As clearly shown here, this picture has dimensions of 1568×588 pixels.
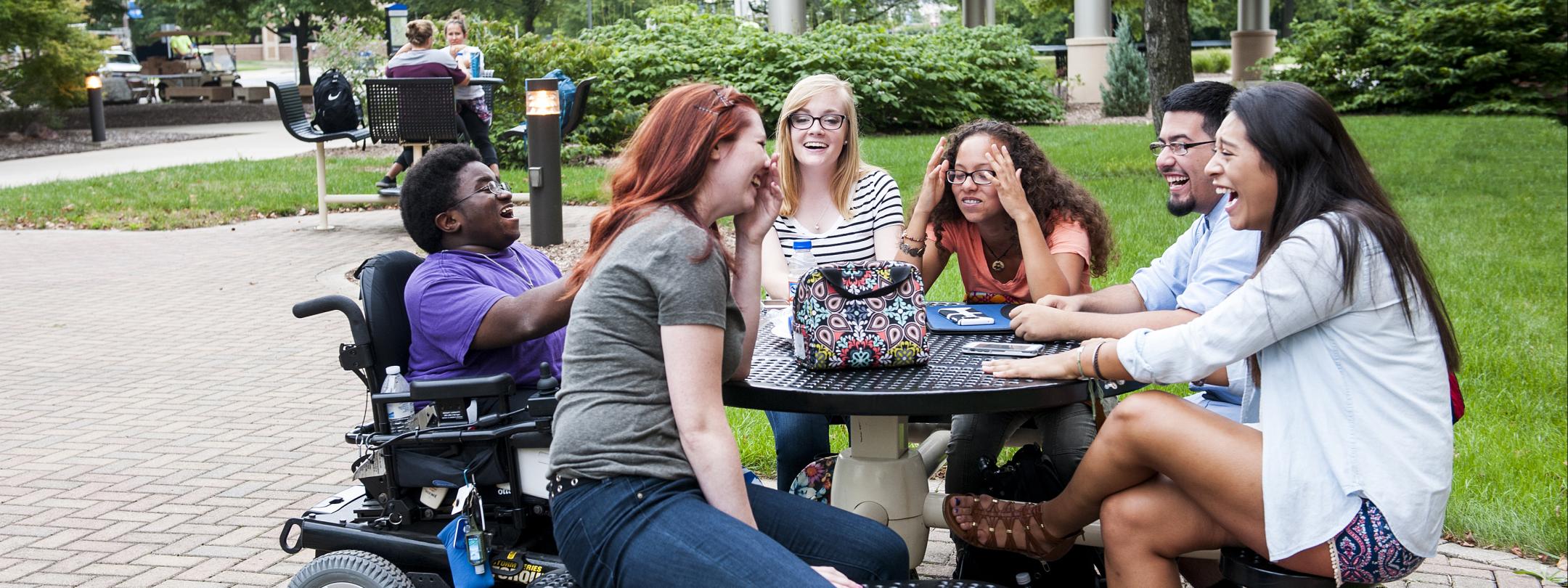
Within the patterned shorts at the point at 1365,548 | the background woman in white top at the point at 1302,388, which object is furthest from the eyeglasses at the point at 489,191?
the patterned shorts at the point at 1365,548

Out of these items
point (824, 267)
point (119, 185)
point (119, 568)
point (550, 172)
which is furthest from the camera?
point (119, 185)

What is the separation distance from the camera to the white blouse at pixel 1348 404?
8.27 feet

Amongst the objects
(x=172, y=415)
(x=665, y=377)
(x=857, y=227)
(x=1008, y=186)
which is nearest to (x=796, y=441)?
(x=857, y=227)

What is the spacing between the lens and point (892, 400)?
109 inches

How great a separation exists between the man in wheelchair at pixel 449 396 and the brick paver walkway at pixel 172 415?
94 cm

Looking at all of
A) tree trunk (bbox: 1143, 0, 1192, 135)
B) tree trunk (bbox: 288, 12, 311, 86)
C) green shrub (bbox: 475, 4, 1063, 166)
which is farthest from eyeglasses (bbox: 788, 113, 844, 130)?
tree trunk (bbox: 288, 12, 311, 86)

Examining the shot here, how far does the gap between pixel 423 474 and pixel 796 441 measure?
124 centimetres

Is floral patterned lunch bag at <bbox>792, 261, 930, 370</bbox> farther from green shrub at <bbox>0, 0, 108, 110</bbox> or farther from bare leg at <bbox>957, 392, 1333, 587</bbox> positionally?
green shrub at <bbox>0, 0, 108, 110</bbox>

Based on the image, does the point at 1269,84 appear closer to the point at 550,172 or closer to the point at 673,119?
the point at 673,119

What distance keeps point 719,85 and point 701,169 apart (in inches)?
8.1

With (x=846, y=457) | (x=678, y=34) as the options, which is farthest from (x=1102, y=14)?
(x=846, y=457)

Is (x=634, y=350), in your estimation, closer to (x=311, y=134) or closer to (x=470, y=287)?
(x=470, y=287)

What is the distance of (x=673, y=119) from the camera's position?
8.52 ft

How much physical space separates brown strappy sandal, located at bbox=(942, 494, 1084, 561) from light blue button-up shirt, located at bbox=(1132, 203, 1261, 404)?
28.2 inches
